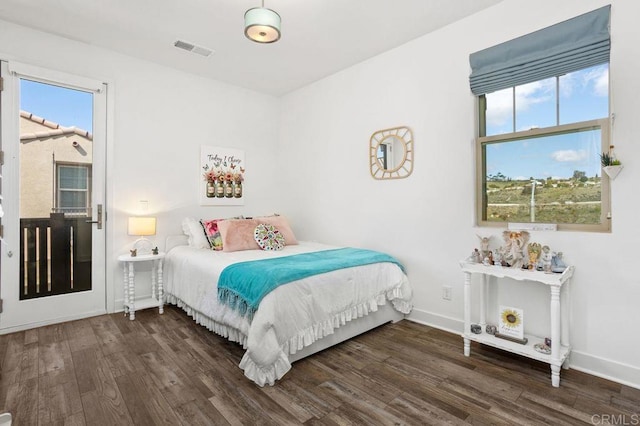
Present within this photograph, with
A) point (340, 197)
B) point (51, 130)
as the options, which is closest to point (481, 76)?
point (340, 197)

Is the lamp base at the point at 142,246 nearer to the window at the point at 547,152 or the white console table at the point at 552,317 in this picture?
the white console table at the point at 552,317

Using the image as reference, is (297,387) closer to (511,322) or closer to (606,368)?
(511,322)

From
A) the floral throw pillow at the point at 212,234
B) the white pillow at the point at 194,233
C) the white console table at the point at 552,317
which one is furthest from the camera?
the white pillow at the point at 194,233

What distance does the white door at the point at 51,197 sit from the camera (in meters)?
3.00

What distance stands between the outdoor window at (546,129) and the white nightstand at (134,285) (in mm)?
3252

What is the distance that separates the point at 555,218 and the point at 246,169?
3628 mm

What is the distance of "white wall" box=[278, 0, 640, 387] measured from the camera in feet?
7.09

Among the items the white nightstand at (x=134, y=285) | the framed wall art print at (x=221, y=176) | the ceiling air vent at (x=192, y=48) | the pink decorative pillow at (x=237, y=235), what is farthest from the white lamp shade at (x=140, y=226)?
the ceiling air vent at (x=192, y=48)

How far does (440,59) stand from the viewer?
308cm

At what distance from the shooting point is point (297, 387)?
209 cm

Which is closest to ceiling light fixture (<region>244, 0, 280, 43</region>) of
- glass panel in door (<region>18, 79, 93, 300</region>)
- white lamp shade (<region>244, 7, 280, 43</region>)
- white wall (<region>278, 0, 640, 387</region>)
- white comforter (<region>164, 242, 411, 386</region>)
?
white lamp shade (<region>244, 7, 280, 43</region>)

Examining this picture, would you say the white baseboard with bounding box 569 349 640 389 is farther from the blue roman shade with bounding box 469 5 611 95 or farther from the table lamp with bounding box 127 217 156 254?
the table lamp with bounding box 127 217 156 254

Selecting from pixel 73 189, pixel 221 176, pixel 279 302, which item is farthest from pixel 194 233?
pixel 279 302

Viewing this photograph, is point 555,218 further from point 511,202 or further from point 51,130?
point 51,130
